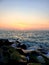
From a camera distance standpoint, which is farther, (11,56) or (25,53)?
(25,53)

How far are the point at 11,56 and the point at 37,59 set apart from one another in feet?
4.62

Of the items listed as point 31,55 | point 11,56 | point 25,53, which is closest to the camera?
point 11,56

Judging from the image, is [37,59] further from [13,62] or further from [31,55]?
[13,62]

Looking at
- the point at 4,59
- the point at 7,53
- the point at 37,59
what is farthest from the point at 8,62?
the point at 37,59

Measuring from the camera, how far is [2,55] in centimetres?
952

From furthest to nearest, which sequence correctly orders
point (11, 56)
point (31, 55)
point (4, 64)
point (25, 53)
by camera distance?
point (25, 53), point (31, 55), point (11, 56), point (4, 64)

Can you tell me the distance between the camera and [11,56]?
9477 mm

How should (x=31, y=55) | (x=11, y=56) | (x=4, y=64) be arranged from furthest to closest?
1. (x=31, y=55)
2. (x=11, y=56)
3. (x=4, y=64)

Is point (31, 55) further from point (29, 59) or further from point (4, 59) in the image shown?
point (4, 59)

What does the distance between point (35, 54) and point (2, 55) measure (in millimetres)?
2064

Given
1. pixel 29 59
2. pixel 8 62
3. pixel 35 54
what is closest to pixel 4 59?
pixel 8 62

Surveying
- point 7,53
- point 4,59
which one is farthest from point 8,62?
point 7,53

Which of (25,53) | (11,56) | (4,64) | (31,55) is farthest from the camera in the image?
(25,53)

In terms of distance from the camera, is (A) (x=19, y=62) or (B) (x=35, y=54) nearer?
(A) (x=19, y=62)
